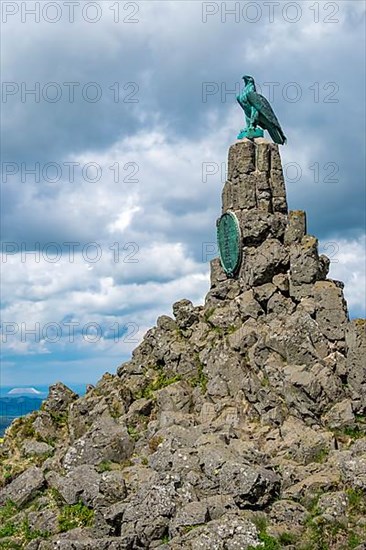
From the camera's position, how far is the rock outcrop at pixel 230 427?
2375 centimetres

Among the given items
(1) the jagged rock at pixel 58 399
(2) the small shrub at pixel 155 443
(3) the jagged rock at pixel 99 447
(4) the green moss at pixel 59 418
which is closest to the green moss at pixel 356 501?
(2) the small shrub at pixel 155 443

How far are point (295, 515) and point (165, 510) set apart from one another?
14.4 feet

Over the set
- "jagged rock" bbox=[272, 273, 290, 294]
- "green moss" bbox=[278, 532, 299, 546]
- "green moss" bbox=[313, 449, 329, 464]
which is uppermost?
"jagged rock" bbox=[272, 273, 290, 294]

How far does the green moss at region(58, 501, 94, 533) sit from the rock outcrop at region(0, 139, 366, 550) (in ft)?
0.18

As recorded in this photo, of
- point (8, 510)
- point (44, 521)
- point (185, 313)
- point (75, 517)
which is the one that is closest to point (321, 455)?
point (75, 517)

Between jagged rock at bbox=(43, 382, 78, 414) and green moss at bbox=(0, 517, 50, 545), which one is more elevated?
jagged rock at bbox=(43, 382, 78, 414)

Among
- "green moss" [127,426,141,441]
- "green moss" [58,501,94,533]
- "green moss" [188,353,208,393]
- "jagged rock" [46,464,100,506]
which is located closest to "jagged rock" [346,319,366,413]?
"green moss" [188,353,208,393]

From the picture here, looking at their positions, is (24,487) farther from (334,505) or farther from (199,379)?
(334,505)

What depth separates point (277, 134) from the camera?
39125mm

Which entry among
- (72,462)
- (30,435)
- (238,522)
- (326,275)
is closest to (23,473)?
(72,462)

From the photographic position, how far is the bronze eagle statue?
38594 mm

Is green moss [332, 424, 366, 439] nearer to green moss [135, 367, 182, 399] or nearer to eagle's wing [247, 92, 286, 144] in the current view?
green moss [135, 367, 182, 399]

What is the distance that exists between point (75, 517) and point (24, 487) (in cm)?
443

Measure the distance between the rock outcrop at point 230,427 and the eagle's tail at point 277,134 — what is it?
0.82 m
